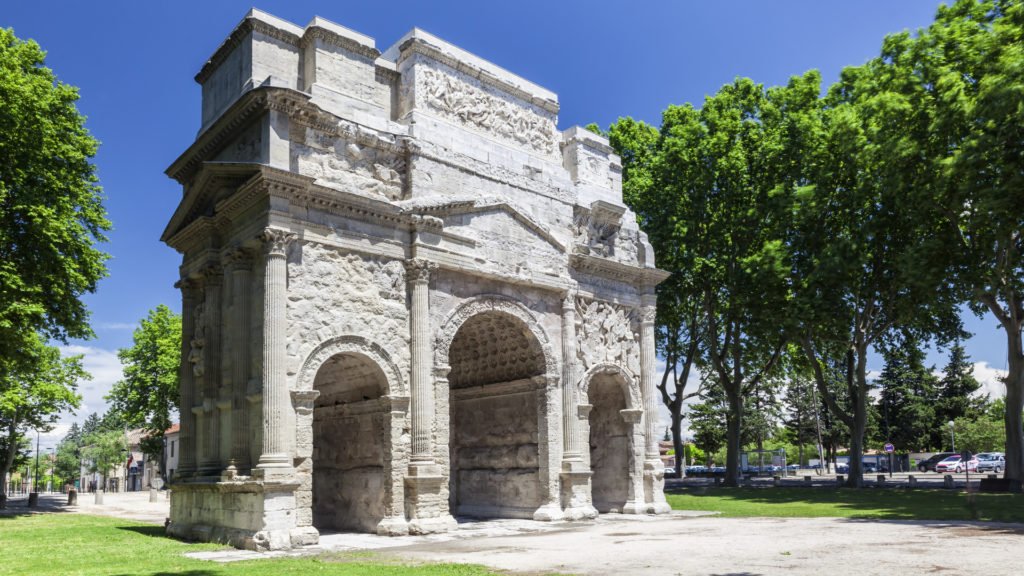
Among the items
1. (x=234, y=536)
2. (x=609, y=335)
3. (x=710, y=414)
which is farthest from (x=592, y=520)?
(x=710, y=414)

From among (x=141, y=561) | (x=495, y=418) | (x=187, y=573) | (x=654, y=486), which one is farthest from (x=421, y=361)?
(x=654, y=486)

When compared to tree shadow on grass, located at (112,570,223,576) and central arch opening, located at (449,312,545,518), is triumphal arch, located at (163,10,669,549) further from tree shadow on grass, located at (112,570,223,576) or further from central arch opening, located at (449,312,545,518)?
tree shadow on grass, located at (112,570,223,576)

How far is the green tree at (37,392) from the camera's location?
1209 inches

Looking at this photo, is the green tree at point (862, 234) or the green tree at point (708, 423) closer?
the green tree at point (862, 234)

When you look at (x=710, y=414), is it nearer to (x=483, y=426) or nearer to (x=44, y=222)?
(x=483, y=426)

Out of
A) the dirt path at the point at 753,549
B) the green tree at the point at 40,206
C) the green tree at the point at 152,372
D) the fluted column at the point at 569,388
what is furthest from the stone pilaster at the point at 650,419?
the green tree at the point at 152,372

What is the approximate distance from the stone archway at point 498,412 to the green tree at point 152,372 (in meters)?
26.9

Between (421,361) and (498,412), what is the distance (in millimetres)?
→ 5323

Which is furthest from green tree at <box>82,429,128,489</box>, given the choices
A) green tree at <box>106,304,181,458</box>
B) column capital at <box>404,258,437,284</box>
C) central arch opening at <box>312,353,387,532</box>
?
column capital at <box>404,258,437,284</box>

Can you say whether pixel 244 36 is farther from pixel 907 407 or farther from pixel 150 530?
pixel 907 407

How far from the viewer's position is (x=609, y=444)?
24.9m

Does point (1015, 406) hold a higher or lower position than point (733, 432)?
higher

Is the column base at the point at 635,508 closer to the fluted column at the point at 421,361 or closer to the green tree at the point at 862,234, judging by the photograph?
the fluted column at the point at 421,361

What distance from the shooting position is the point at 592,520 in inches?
838
